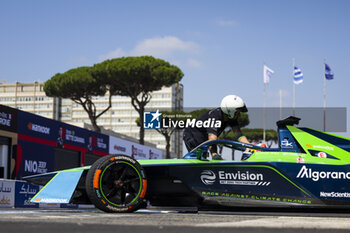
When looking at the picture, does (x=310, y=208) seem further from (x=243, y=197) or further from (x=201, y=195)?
(x=201, y=195)

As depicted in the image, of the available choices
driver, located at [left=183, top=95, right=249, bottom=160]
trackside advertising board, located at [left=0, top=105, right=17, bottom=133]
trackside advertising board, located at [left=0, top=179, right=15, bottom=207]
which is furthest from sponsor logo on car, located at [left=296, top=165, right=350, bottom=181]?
trackside advertising board, located at [left=0, top=105, right=17, bottom=133]

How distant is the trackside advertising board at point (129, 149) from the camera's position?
3359 centimetres

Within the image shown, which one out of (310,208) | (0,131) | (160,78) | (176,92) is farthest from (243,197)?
(176,92)

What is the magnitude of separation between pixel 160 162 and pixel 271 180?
4.63ft

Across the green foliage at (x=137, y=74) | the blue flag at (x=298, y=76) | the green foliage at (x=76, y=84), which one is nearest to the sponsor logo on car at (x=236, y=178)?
the green foliage at (x=137, y=74)

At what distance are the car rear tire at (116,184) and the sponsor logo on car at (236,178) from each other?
797 mm

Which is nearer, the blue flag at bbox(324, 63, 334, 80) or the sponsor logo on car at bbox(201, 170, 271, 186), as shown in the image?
the sponsor logo on car at bbox(201, 170, 271, 186)

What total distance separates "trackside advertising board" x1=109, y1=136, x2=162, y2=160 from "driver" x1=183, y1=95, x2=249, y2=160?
25.8 meters

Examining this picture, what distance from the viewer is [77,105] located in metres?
132

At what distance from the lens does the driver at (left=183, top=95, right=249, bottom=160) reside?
7176 millimetres

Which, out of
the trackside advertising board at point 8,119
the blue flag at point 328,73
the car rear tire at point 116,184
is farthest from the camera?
the blue flag at point 328,73

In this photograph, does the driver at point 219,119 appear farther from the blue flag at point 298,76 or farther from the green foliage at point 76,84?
the blue flag at point 298,76

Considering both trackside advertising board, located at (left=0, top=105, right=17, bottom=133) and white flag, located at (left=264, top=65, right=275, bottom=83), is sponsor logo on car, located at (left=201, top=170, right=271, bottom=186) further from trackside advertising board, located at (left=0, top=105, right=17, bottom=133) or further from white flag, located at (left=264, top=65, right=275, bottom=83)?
white flag, located at (left=264, top=65, right=275, bottom=83)

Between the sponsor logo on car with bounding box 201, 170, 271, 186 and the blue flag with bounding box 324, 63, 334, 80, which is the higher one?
the blue flag with bounding box 324, 63, 334, 80
